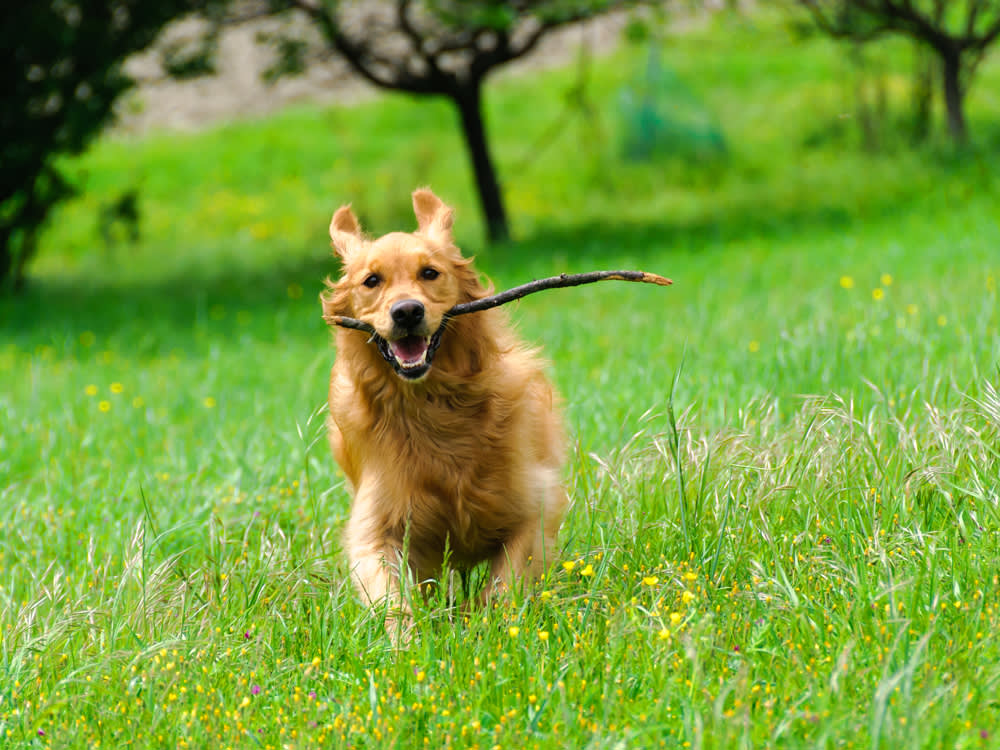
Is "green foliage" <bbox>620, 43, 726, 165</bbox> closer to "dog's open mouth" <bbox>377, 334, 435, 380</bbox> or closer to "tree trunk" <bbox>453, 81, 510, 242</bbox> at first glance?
"tree trunk" <bbox>453, 81, 510, 242</bbox>

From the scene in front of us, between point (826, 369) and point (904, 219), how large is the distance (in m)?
6.55

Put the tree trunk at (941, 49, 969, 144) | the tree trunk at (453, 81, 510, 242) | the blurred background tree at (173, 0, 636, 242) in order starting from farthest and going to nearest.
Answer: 1. the tree trunk at (941, 49, 969, 144)
2. the tree trunk at (453, 81, 510, 242)
3. the blurred background tree at (173, 0, 636, 242)

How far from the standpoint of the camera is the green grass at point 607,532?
2646mm

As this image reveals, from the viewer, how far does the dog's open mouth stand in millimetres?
3445

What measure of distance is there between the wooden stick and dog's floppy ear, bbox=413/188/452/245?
0.32 m

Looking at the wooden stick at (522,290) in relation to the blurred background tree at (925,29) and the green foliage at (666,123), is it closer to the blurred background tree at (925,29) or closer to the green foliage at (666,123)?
the blurred background tree at (925,29)

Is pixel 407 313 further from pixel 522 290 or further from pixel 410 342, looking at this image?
pixel 522 290

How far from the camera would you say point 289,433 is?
5.45 meters

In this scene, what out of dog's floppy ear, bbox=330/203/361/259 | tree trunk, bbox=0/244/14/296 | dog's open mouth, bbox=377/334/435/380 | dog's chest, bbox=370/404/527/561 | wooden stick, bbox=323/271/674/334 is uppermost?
dog's floppy ear, bbox=330/203/361/259

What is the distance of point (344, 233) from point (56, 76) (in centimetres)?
863

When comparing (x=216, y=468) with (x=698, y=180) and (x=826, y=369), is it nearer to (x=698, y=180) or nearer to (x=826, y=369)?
(x=826, y=369)

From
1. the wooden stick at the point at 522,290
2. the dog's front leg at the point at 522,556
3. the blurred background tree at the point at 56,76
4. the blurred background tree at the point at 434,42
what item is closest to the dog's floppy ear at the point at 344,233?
the wooden stick at the point at 522,290

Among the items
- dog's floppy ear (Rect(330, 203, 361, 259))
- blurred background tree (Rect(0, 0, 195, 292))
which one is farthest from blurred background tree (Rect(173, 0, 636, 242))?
dog's floppy ear (Rect(330, 203, 361, 259))

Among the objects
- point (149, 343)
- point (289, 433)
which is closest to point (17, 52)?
point (149, 343)
